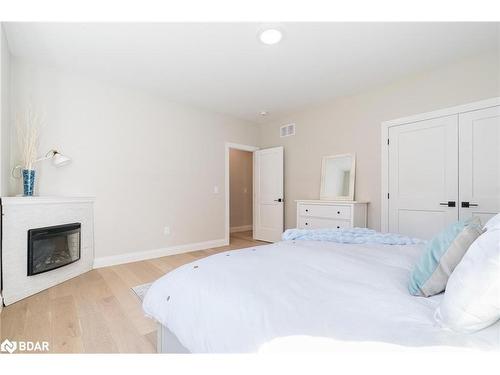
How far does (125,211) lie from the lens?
11.0ft

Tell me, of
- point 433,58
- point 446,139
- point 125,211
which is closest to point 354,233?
point 446,139

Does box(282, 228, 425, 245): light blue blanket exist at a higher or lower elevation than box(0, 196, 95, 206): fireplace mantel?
lower

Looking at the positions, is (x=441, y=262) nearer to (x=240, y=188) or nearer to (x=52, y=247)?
(x=52, y=247)

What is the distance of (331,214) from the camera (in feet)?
11.6

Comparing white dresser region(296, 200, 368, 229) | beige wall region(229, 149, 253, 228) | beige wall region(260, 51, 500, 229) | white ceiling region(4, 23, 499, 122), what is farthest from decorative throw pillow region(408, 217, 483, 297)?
beige wall region(229, 149, 253, 228)

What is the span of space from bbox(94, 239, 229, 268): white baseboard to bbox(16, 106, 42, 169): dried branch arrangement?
1.36 m

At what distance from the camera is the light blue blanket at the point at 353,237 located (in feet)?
5.71

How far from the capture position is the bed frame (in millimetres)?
1153

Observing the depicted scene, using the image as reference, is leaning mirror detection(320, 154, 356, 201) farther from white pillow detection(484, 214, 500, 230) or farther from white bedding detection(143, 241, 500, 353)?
white pillow detection(484, 214, 500, 230)

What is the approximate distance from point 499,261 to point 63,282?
3.38 meters

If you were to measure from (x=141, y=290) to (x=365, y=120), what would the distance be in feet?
11.6

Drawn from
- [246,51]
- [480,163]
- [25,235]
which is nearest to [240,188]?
[246,51]

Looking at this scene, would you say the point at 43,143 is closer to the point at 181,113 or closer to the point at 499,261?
the point at 181,113

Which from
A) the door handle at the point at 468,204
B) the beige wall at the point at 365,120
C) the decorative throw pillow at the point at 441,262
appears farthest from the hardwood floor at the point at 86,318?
the door handle at the point at 468,204
